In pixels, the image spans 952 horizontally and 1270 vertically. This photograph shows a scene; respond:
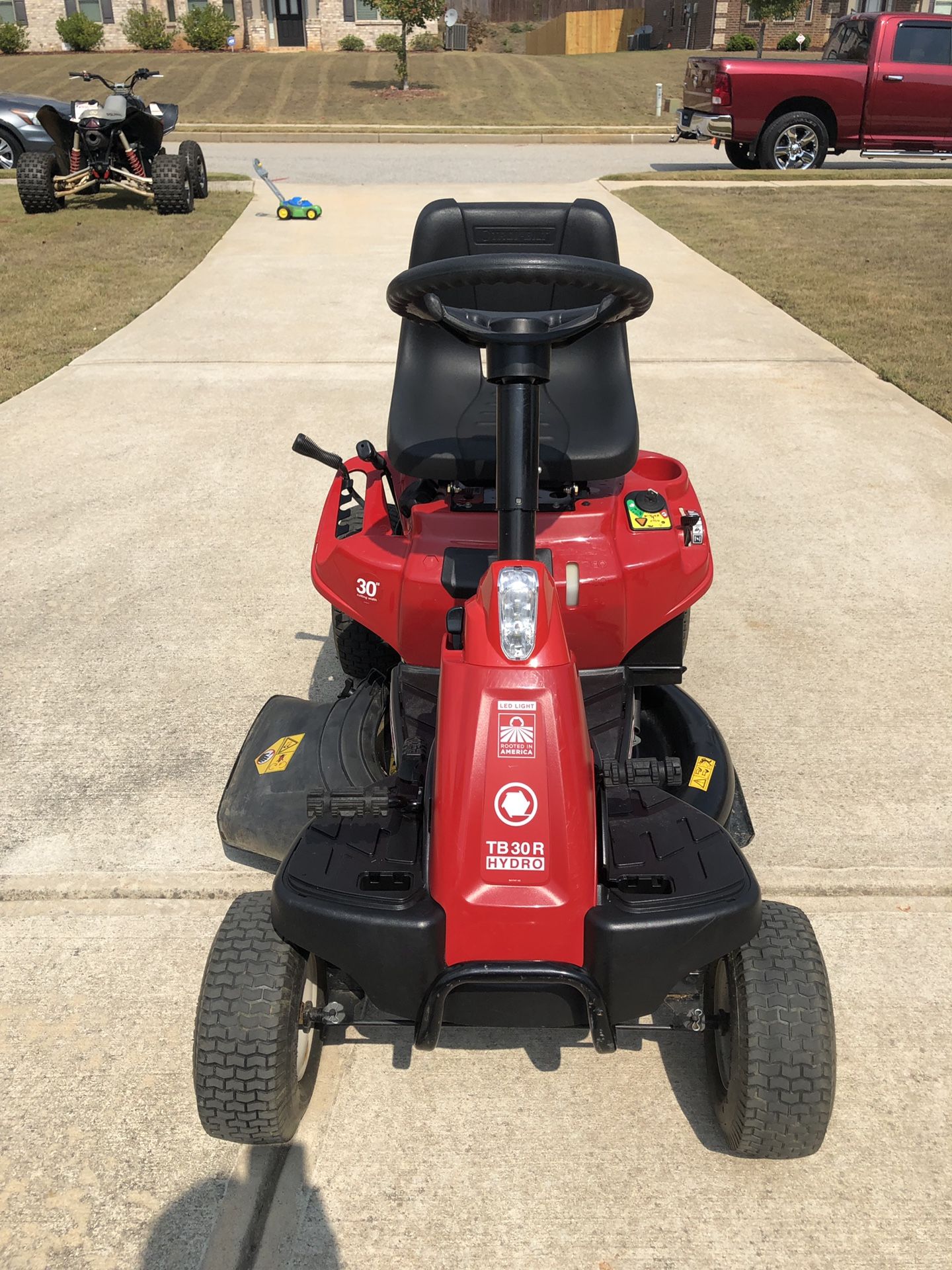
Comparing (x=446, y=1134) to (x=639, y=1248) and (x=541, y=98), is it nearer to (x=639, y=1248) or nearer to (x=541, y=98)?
(x=639, y=1248)

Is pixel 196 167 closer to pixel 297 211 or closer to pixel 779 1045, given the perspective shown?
pixel 297 211

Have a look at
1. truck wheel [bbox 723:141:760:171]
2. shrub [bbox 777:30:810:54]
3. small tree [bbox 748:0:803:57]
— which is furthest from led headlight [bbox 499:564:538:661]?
shrub [bbox 777:30:810:54]

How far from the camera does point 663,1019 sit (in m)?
2.26

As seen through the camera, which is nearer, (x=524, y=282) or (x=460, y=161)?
(x=524, y=282)

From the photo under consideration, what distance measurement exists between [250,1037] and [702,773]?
1216 mm

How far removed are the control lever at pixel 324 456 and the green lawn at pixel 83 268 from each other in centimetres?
384

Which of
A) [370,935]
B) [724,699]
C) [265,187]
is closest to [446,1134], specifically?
[370,935]

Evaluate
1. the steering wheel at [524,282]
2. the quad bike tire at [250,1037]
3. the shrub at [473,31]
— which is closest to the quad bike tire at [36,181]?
the steering wheel at [524,282]

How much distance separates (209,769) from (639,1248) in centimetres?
172

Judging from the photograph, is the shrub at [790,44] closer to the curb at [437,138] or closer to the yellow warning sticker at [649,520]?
the curb at [437,138]

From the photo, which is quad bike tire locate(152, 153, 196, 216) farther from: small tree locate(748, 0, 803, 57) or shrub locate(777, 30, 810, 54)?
shrub locate(777, 30, 810, 54)

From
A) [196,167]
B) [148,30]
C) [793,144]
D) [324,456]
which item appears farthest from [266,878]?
Result: [148,30]

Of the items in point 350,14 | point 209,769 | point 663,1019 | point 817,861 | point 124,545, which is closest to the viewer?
point 663,1019

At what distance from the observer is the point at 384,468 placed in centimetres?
299
